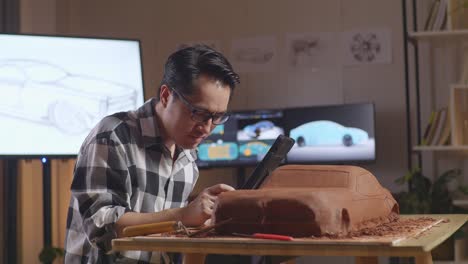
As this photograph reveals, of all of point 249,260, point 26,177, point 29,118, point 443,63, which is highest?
point 443,63

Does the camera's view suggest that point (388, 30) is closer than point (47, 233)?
No

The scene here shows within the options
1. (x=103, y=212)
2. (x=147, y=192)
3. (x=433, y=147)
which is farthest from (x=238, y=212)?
(x=433, y=147)

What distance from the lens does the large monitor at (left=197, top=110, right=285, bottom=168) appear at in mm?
4648

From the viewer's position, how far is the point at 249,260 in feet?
14.4

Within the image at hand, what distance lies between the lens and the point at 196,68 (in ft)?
5.85

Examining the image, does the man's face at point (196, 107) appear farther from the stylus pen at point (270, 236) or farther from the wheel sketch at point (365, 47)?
the wheel sketch at point (365, 47)

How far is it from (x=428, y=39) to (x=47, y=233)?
90.5 inches

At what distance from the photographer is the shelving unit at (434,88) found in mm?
4074

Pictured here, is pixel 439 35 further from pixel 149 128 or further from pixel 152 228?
pixel 152 228

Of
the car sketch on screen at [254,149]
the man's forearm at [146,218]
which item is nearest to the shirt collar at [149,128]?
the man's forearm at [146,218]

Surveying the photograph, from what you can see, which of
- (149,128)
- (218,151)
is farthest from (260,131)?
(149,128)

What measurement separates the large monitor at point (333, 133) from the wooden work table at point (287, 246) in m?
3.10

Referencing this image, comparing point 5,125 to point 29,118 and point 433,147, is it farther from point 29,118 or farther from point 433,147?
point 433,147

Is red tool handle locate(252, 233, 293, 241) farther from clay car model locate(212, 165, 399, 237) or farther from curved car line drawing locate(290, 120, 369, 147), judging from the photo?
curved car line drawing locate(290, 120, 369, 147)
